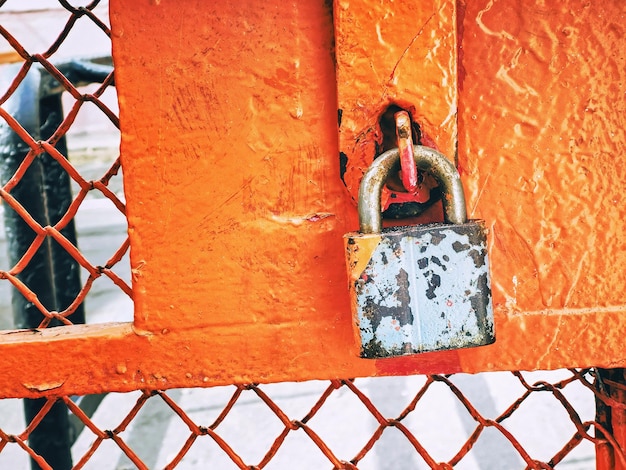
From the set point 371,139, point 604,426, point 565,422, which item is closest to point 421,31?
point 371,139

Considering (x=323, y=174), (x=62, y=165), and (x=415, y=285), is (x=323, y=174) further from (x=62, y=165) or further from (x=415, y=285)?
(x=62, y=165)

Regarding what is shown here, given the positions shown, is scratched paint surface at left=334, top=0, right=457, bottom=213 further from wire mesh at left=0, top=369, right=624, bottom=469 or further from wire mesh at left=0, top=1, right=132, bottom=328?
wire mesh at left=0, top=369, right=624, bottom=469

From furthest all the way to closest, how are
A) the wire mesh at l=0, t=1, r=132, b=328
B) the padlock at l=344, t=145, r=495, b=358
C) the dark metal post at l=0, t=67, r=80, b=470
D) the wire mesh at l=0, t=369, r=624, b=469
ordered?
the wire mesh at l=0, t=369, r=624, b=469, the dark metal post at l=0, t=67, r=80, b=470, the wire mesh at l=0, t=1, r=132, b=328, the padlock at l=344, t=145, r=495, b=358

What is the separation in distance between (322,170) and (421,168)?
12 centimetres

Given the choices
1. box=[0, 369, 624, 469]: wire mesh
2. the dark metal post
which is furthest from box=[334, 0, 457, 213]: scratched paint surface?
box=[0, 369, 624, 469]: wire mesh

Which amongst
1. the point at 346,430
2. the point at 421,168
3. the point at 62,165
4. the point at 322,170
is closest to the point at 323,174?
the point at 322,170

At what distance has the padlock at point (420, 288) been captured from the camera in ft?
1.66

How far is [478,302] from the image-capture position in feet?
1.69

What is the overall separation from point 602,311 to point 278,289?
38 centimetres

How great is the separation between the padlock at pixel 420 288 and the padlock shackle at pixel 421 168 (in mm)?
20

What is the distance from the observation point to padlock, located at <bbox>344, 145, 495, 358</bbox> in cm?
51

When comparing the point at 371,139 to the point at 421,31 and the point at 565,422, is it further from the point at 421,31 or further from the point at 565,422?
the point at 565,422

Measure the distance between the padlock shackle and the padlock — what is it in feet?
0.07

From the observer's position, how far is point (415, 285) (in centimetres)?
51
